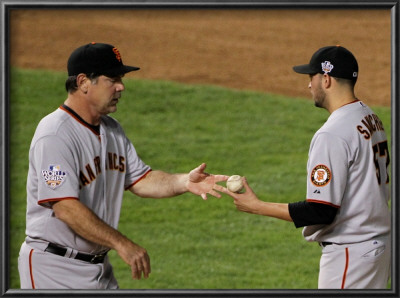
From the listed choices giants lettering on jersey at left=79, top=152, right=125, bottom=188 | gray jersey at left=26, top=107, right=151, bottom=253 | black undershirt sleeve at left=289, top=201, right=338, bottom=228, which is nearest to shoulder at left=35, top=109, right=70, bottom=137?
gray jersey at left=26, top=107, right=151, bottom=253

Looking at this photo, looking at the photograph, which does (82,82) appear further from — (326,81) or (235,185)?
(326,81)

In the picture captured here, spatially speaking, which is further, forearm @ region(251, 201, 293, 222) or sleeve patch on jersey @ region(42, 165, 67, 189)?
forearm @ region(251, 201, 293, 222)

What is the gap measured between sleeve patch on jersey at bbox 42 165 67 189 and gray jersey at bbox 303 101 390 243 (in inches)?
56.7

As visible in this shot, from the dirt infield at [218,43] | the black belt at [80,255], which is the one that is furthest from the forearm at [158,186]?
the dirt infield at [218,43]

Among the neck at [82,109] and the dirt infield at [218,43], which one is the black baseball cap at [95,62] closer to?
the neck at [82,109]

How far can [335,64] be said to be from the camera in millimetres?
4789

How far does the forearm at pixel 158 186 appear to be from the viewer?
5.23 metres

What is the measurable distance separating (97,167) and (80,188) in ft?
0.57

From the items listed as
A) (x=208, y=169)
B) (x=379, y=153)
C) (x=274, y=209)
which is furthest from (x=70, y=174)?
(x=208, y=169)

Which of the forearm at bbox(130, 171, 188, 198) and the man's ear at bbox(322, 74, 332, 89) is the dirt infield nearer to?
the forearm at bbox(130, 171, 188, 198)

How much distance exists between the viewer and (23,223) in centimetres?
1232

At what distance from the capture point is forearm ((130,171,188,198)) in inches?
206

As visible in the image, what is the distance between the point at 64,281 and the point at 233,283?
587 centimetres

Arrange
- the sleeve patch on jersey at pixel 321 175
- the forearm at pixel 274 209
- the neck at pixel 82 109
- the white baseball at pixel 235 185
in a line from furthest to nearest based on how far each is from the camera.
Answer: the white baseball at pixel 235 185
the neck at pixel 82 109
the forearm at pixel 274 209
the sleeve patch on jersey at pixel 321 175
